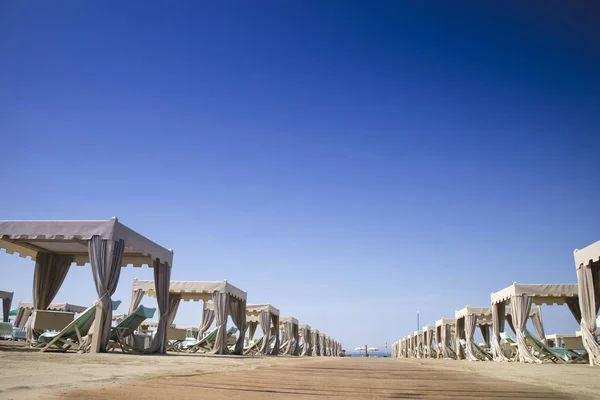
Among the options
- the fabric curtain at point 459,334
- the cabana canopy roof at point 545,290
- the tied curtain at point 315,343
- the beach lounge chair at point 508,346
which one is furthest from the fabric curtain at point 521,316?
the tied curtain at point 315,343

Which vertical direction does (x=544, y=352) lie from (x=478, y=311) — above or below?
below

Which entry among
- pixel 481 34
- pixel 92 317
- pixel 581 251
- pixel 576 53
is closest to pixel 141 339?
pixel 92 317

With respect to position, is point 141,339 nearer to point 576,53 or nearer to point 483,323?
point 576,53

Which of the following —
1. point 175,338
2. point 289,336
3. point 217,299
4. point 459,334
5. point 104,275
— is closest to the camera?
point 104,275

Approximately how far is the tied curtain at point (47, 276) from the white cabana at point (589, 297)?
570 inches

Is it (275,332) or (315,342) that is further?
(315,342)

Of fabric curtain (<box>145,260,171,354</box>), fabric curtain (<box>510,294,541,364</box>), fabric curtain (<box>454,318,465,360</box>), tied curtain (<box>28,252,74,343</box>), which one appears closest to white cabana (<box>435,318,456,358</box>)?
fabric curtain (<box>454,318,465,360</box>)

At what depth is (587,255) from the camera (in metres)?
9.85

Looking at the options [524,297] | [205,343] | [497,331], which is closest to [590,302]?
[524,297]

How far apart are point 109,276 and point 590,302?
37.4 feet

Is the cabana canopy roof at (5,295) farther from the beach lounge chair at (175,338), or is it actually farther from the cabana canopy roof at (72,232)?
the cabana canopy roof at (72,232)

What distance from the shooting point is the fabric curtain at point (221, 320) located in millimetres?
14062

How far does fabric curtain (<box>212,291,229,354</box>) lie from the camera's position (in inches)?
554

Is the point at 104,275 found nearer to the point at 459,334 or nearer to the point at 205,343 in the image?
the point at 205,343
